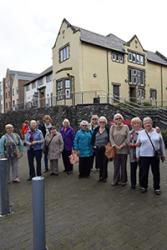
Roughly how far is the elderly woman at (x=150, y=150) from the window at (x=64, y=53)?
22826 mm

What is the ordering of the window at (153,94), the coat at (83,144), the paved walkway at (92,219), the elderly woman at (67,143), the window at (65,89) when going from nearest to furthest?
the paved walkway at (92,219) → the coat at (83,144) → the elderly woman at (67,143) → the window at (65,89) → the window at (153,94)

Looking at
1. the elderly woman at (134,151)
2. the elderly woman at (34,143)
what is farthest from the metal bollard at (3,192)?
the elderly woman at (134,151)

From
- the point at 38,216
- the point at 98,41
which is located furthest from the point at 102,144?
the point at 98,41

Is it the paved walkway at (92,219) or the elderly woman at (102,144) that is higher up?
the elderly woman at (102,144)

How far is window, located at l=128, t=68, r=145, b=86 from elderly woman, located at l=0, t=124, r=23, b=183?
24.7 meters

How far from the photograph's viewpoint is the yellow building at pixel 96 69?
26.1m

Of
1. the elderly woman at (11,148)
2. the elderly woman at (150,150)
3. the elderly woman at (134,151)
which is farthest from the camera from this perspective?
the elderly woman at (11,148)

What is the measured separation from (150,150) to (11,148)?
393 cm

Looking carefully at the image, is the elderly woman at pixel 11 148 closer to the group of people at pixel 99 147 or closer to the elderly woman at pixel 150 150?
the group of people at pixel 99 147

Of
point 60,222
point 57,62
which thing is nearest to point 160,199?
point 60,222

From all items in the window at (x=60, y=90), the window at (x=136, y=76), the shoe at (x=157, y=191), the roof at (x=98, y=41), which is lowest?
the shoe at (x=157, y=191)

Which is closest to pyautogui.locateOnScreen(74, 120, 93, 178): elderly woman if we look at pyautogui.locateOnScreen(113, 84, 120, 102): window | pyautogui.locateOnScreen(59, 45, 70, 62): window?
pyautogui.locateOnScreen(59, 45, 70, 62): window

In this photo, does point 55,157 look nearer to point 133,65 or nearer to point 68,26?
point 68,26

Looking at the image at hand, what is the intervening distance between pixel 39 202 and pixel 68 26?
87.9ft
